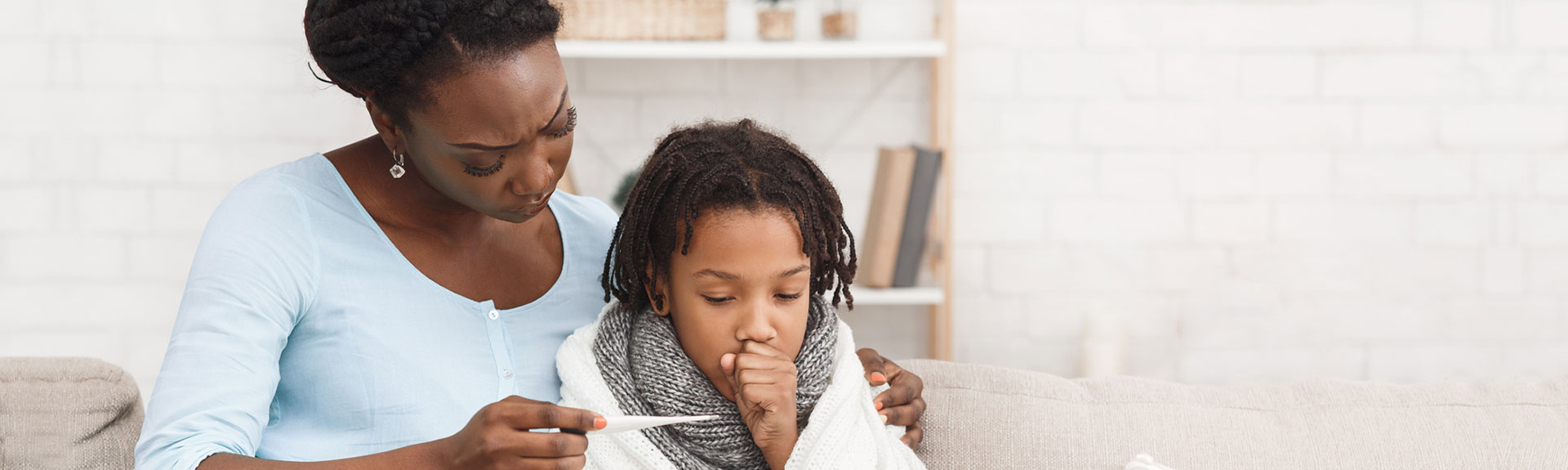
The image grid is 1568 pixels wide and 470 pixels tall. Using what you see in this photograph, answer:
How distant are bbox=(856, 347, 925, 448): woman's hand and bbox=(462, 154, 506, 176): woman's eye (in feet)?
1.68

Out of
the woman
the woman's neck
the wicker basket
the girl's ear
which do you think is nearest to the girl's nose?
Result: the girl's ear

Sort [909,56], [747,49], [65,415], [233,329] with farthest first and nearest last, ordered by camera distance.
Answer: [909,56], [747,49], [65,415], [233,329]

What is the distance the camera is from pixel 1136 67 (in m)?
2.44

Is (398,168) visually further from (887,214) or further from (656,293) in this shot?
(887,214)

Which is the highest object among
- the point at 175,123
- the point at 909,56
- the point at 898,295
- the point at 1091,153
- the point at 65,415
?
the point at 909,56

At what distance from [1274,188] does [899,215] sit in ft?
3.01

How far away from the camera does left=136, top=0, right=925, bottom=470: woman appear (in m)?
0.99

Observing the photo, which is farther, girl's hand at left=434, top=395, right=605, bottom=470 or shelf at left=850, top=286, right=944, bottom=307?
shelf at left=850, top=286, right=944, bottom=307

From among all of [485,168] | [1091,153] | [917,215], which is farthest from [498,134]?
[1091,153]

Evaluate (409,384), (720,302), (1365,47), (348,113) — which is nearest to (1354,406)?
(720,302)

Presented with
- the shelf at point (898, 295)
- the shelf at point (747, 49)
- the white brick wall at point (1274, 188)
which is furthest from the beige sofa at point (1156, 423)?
the white brick wall at point (1274, 188)

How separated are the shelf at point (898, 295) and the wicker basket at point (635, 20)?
2.09 ft

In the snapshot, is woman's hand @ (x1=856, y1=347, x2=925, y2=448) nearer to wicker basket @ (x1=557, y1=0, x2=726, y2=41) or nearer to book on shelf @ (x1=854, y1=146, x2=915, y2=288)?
book on shelf @ (x1=854, y1=146, x2=915, y2=288)

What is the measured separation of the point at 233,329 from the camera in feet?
3.36
